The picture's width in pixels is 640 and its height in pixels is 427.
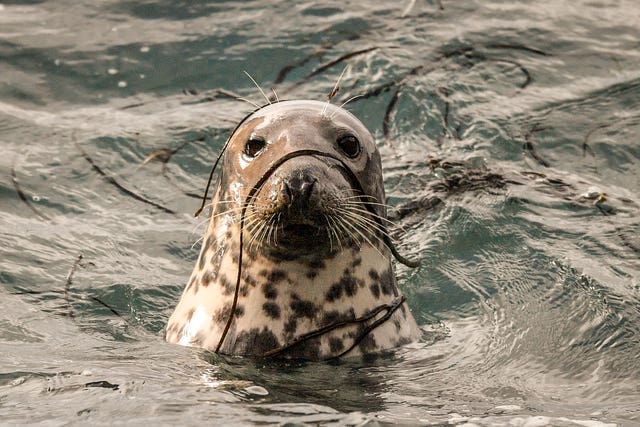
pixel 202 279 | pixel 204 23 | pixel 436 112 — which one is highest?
pixel 204 23

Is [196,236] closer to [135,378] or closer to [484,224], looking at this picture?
[484,224]

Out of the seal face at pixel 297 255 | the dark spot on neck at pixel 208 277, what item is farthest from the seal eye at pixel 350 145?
the dark spot on neck at pixel 208 277

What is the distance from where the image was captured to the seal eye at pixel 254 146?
17.7 feet

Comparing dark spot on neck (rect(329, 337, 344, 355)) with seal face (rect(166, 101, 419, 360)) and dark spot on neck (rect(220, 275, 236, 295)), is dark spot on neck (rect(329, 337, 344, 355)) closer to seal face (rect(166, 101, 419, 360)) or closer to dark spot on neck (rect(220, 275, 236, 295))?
seal face (rect(166, 101, 419, 360))

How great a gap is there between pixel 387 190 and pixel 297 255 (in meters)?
2.82

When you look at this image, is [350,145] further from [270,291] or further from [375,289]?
[270,291]

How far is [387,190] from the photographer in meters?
7.98

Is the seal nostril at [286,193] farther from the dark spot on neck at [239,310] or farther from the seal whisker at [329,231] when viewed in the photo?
the dark spot on neck at [239,310]

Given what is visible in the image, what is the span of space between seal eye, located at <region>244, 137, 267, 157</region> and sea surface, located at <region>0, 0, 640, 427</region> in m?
0.92

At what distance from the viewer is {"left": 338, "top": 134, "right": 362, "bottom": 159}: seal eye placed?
5434mm

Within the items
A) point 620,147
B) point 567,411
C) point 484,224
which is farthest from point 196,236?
point 567,411

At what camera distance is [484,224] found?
298 inches

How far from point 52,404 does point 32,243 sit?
3179 mm

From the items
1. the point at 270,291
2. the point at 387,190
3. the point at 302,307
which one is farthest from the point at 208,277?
the point at 387,190
